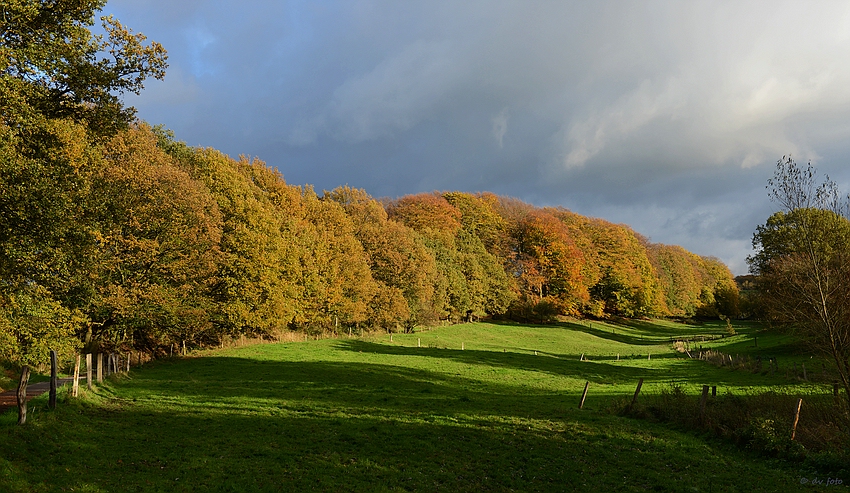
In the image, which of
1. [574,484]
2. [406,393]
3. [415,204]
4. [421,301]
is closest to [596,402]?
[406,393]

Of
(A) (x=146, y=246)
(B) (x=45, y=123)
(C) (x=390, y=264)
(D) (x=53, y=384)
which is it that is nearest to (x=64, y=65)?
(B) (x=45, y=123)

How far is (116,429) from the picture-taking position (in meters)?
18.2

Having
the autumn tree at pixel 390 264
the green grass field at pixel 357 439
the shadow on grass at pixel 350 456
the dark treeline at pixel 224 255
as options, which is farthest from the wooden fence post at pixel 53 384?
the autumn tree at pixel 390 264

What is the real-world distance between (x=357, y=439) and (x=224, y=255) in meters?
26.0

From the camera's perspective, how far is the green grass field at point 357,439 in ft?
46.6

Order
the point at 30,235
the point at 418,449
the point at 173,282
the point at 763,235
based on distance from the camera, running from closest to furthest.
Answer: the point at 30,235 < the point at 418,449 < the point at 173,282 < the point at 763,235

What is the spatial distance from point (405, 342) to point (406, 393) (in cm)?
2850

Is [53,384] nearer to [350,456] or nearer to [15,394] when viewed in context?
[15,394]

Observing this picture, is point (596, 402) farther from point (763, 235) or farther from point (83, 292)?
point (763, 235)

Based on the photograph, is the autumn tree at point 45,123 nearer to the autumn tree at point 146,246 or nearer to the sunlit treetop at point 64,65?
the sunlit treetop at point 64,65

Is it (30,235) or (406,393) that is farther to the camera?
(406,393)

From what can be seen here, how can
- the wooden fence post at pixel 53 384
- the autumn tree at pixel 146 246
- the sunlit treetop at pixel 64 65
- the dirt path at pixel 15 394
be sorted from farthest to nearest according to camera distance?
the autumn tree at pixel 146 246 → the dirt path at pixel 15 394 → the wooden fence post at pixel 53 384 → the sunlit treetop at pixel 64 65

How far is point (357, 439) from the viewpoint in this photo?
→ 18.3 metres

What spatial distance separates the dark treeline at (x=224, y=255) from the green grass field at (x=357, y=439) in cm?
377
